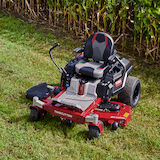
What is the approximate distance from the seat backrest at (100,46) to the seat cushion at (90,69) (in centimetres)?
15

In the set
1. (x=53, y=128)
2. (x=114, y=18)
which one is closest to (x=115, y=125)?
(x=53, y=128)

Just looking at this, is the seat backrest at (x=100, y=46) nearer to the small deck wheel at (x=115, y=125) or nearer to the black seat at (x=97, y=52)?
the black seat at (x=97, y=52)

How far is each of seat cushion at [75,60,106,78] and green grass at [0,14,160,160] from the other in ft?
2.66

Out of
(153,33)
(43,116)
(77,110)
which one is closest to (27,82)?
(43,116)

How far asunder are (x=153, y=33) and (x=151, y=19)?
0.32 metres

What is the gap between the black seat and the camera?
541 centimetres

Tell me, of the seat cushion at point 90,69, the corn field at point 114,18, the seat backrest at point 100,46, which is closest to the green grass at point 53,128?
the corn field at point 114,18

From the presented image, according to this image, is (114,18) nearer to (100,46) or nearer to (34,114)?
(100,46)

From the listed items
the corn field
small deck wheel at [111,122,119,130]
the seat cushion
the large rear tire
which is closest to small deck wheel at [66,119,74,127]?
small deck wheel at [111,122,119,130]

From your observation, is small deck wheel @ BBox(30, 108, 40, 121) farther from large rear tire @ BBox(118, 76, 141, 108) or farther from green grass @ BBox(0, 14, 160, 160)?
large rear tire @ BBox(118, 76, 141, 108)

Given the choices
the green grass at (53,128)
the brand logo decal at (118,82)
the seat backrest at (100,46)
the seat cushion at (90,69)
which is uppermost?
the seat backrest at (100,46)

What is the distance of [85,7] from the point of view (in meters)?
7.93

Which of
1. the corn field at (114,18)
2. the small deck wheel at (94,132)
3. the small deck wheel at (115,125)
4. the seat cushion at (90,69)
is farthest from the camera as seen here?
the corn field at (114,18)

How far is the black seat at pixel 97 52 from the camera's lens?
5.41 metres
